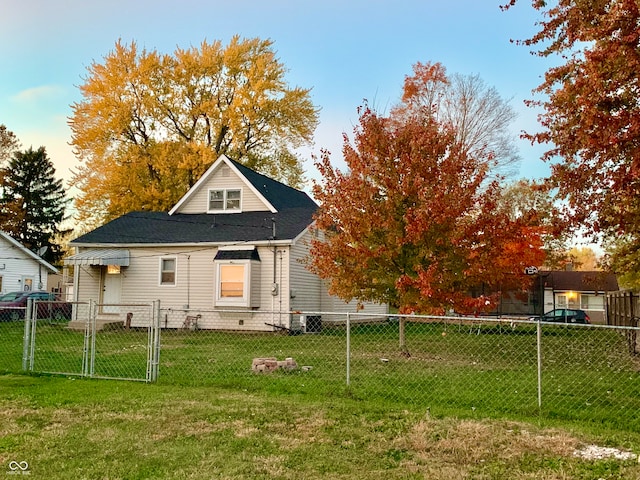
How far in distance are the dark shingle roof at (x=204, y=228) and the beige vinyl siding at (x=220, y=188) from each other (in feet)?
1.06

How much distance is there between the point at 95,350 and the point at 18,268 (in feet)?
75.0

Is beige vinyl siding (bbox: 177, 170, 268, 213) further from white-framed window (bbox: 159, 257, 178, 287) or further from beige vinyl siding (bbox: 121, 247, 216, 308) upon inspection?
white-framed window (bbox: 159, 257, 178, 287)

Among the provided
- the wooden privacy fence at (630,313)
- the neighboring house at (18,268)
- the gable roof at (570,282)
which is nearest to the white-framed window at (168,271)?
the neighboring house at (18,268)

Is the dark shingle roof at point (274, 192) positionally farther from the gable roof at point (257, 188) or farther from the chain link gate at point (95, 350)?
the chain link gate at point (95, 350)

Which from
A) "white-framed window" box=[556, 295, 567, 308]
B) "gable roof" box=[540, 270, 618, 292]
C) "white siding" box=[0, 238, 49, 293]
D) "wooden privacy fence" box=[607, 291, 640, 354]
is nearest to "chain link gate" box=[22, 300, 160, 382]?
"wooden privacy fence" box=[607, 291, 640, 354]

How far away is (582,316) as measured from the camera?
1248 inches

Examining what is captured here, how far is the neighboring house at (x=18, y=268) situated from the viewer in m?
30.1

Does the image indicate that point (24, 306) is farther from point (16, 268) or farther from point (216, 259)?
point (216, 259)

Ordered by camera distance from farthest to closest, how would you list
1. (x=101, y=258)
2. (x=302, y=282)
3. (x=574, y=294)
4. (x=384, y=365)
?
(x=574, y=294) < (x=302, y=282) < (x=101, y=258) < (x=384, y=365)

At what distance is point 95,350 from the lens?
11961mm

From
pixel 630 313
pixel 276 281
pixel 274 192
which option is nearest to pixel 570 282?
pixel 630 313

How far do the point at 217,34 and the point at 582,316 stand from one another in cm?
2637

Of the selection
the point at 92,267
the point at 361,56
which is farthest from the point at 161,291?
the point at 361,56

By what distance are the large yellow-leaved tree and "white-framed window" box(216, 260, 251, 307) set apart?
1277cm
